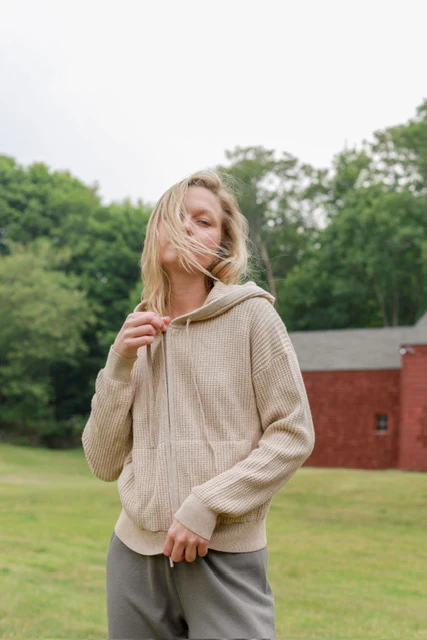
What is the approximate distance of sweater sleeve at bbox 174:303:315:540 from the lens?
7.58 ft

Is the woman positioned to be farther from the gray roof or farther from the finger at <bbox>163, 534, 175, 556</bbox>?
the gray roof

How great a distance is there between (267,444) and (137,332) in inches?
19.3

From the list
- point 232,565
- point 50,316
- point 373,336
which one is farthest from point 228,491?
point 50,316

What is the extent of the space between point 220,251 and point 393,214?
138 feet

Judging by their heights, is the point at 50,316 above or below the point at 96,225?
below

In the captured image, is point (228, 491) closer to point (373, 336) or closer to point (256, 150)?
point (373, 336)

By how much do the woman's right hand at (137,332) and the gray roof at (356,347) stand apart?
93.5ft

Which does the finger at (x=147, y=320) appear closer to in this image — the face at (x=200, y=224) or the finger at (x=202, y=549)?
the face at (x=200, y=224)

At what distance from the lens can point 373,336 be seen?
3488 cm

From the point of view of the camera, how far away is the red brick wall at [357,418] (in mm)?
31703

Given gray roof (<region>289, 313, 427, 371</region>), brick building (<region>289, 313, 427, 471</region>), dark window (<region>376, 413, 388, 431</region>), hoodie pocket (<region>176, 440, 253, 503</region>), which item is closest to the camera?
hoodie pocket (<region>176, 440, 253, 503</region>)

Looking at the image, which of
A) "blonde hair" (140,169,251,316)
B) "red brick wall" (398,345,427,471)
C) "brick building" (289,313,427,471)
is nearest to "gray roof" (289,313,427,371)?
"brick building" (289,313,427,471)

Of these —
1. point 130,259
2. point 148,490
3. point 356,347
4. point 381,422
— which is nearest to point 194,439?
point 148,490

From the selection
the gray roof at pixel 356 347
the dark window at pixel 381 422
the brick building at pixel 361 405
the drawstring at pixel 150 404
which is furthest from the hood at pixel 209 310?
the dark window at pixel 381 422
